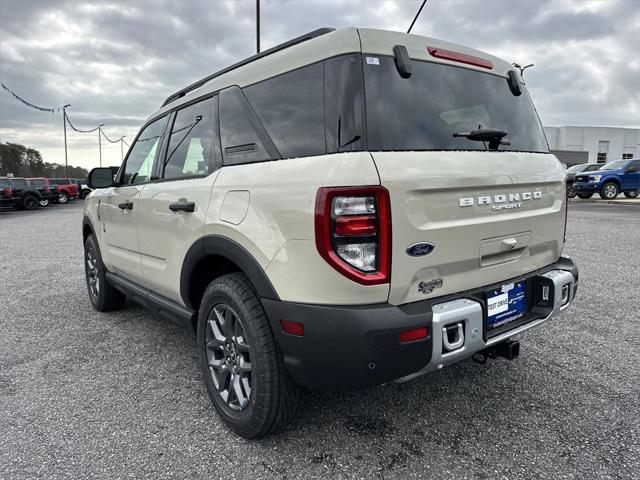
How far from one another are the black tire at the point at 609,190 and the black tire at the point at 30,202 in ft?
88.7

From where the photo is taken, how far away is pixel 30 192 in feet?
76.1

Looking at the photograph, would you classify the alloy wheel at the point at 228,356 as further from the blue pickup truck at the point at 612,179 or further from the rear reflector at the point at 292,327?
the blue pickup truck at the point at 612,179

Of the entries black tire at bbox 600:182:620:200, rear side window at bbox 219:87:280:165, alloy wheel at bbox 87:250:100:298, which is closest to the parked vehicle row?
alloy wheel at bbox 87:250:100:298

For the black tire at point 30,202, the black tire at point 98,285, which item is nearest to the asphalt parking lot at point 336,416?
the black tire at point 98,285

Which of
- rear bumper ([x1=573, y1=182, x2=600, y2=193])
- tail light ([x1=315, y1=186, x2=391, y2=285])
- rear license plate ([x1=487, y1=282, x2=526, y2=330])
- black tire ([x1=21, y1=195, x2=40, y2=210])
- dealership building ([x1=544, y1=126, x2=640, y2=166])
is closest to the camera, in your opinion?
tail light ([x1=315, y1=186, x2=391, y2=285])

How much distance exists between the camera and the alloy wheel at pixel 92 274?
4.61m

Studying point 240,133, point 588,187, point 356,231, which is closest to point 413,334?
point 356,231

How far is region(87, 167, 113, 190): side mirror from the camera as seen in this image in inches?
156

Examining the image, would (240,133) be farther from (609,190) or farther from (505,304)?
(609,190)

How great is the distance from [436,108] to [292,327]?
1232mm

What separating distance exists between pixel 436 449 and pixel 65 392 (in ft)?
7.50

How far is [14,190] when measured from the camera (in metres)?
22.1

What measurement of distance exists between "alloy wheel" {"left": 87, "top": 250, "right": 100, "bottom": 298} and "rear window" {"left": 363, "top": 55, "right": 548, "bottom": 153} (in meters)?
3.67

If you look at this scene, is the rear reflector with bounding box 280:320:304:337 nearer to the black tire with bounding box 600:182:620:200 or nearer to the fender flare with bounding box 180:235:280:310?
the fender flare with bounding box 180:235:280:310
